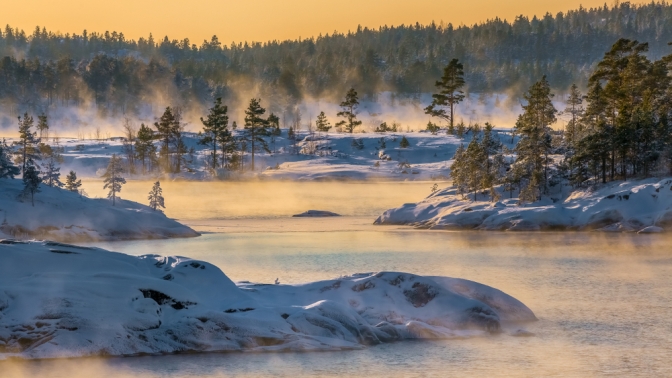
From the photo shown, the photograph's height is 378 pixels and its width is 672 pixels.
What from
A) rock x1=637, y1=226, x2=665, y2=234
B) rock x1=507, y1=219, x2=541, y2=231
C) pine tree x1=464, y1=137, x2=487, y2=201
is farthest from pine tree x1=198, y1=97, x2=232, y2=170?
rock x1=637, y1=226, x2=665, y2=234

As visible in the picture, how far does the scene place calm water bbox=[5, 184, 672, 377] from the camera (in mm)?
18453

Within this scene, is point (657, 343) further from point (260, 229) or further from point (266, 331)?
point (260, 229)

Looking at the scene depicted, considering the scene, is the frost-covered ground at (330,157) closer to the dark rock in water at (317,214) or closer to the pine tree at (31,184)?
the dark rock in water at (317,214)

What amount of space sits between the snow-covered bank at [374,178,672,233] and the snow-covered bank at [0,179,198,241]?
1801 centimetres

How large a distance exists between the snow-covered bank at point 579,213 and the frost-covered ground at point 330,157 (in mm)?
57883

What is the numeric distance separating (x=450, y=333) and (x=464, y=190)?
4777 cm

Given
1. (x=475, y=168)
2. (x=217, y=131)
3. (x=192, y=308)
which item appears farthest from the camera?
(x=217, y=131)

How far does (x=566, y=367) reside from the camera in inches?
739

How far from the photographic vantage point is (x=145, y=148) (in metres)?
138

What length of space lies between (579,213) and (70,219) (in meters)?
31.6

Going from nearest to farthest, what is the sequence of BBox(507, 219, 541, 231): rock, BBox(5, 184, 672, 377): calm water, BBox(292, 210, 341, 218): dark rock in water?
BBox(5, 184, 672, 377): calm water
BBox(507, 219, 541, 231): rock
BBox(292, 210, 341, 218): dark rock in water

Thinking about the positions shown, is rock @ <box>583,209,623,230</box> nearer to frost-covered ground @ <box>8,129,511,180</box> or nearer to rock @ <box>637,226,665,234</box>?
rock @ <box>637,226,665,234</box>

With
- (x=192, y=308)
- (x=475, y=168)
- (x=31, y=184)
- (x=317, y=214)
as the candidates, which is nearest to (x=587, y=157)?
(x=475, y=168)

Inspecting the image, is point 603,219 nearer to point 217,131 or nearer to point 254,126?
point 217,131
